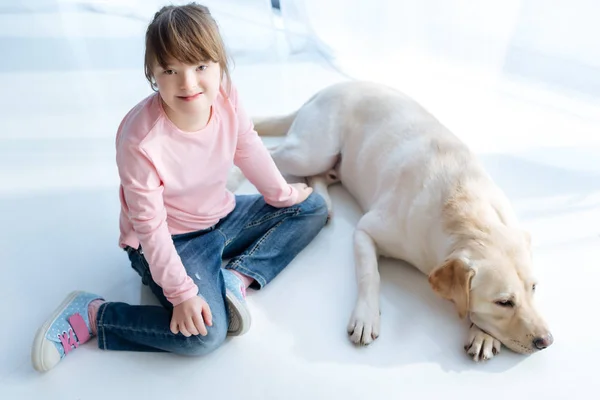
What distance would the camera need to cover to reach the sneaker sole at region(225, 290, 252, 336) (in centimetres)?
151

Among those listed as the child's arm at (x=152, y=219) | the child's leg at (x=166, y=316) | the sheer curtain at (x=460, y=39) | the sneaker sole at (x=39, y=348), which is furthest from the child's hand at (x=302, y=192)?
the sheer curtain at (x=460, y=39)

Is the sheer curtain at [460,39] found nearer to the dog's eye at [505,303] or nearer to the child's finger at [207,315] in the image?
the dog's eye at [505,303]

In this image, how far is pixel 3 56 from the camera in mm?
3549

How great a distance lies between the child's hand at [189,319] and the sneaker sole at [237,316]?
0.09 meters

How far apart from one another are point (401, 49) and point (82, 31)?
Answer: 2.39m

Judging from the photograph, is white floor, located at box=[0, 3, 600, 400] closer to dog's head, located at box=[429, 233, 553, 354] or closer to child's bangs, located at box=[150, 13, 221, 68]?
dog's head, located at box=[429, 233, 553, 354]

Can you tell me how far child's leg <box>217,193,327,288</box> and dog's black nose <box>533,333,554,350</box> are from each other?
738 mm

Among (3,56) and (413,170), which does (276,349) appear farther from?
(3,56)

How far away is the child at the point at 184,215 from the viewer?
1.34 meters

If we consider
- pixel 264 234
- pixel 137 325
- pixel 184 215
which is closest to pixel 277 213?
pixel 264 234

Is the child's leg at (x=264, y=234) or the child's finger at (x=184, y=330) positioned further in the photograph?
the child's leg at (x=264, y=234)

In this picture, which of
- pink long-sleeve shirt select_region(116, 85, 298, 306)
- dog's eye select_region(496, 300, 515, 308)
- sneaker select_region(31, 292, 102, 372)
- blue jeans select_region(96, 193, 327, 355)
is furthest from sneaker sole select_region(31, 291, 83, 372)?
dog's eye select_region(496, 300, 515, 308)

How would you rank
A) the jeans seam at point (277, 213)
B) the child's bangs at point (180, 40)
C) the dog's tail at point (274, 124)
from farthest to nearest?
the dog's tail at point (274, 124) < the jeans seam at point (277, 213) < the child's bangs at point (180, 40)

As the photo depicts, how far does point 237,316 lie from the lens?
4.97 feet
